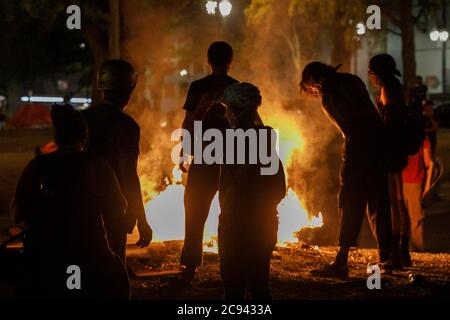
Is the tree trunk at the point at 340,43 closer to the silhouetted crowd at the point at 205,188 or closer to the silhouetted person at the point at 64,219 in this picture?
the silhouetted crowd at the point at 205,188

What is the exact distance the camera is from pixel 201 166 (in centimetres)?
633

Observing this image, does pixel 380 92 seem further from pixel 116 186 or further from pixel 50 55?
pixel 50 55

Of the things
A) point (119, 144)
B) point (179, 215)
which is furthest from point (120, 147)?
point (179, 215)

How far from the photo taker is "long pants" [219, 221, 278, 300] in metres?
4.91

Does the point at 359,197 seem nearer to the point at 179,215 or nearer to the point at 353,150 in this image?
the point at 353,150

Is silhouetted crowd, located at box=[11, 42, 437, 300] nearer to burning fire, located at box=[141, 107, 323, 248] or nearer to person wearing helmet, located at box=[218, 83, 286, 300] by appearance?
person wearing helmet, located at box=[218, 83, 286, 300]

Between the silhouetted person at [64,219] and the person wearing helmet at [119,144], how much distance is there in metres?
0.77

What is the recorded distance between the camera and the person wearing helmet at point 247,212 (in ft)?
16.0

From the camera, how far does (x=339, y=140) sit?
2573cm

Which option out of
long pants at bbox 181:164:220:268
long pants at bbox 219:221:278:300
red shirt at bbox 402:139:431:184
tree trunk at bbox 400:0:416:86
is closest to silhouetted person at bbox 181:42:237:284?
long pants at bbox 181:164:220:268

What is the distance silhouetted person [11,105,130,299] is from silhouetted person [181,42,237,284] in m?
2.31

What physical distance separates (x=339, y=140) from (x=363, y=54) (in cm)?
3422

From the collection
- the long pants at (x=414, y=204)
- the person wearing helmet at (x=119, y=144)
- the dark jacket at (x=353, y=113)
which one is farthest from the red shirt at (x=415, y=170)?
the person wearing helmet at (x=119, y=144)
